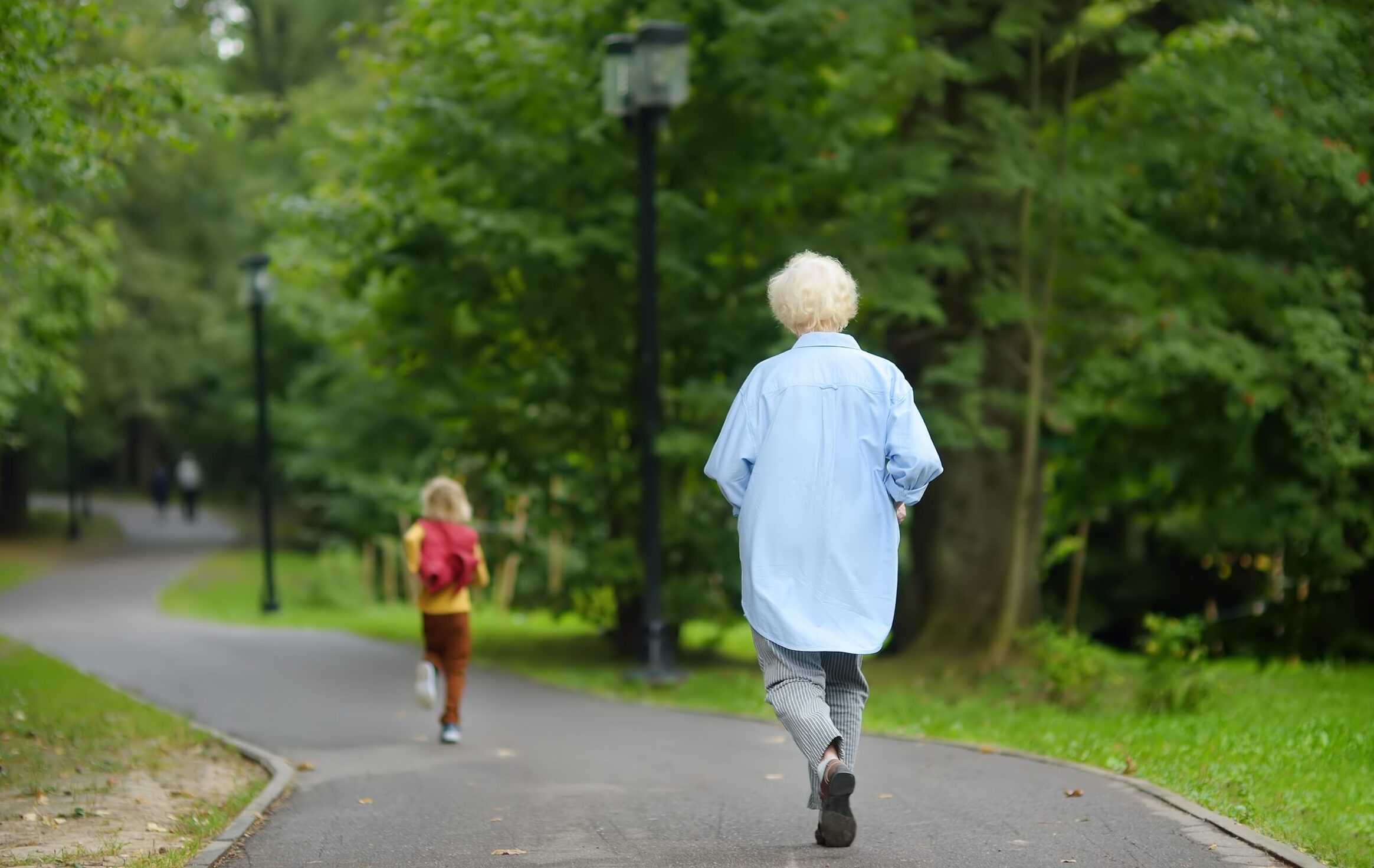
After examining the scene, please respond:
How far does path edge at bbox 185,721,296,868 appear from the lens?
6062 mm

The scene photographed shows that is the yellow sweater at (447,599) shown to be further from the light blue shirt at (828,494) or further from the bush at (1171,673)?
the bush at (1171,673)

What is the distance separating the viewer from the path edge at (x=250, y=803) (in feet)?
19.9

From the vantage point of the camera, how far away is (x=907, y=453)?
18.3ft

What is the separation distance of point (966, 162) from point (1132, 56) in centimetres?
158

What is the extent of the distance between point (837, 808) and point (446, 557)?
170 inches

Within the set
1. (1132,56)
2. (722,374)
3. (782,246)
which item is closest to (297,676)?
(722,374)

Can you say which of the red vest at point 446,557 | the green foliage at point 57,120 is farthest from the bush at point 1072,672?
the green foliage at point 57,120

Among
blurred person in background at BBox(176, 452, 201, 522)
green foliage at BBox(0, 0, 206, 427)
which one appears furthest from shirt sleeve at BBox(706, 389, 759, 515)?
blurred person in background at BBox(176, 452, 201, 522)

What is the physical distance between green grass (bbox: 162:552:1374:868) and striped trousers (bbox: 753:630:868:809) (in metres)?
1.65

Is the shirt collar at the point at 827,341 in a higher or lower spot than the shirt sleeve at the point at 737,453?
higher

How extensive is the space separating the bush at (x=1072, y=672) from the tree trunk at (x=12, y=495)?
33975mm

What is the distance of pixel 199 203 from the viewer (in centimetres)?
4150

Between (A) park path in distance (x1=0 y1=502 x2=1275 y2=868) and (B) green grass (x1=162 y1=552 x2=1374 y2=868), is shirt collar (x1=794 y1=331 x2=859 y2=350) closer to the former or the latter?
(A) park path in distance (x1=0 y1=502 x2=1275 y2=868)

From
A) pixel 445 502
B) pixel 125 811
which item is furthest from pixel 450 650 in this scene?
pixel 125 811
